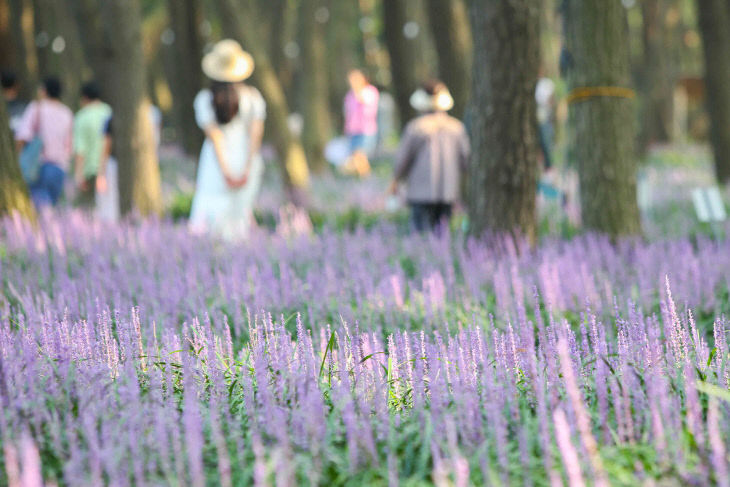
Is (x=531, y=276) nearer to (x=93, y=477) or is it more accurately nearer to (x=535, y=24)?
(x=535, y=24)

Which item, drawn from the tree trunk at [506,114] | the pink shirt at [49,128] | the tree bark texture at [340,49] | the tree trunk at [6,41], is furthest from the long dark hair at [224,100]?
the tree bark texture at [340,49]

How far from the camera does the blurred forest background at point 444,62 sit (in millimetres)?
6977

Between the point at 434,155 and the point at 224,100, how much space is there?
6.78 ft

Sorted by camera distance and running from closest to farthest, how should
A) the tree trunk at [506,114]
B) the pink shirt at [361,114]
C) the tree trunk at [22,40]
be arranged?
the tree trunk at [506,114], the pink shirt at [361,114], the tree trunk at [22,40]

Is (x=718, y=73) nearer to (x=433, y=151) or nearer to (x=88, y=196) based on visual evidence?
(x=433, y=151)

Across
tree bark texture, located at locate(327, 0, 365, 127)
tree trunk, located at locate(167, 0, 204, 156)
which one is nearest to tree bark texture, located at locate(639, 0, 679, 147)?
tree bark texture, located at locate(327, 0, 365, 127)

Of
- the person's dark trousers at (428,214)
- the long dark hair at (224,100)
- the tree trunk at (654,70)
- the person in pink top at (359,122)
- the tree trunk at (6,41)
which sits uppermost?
the tree trunk at (6,41)

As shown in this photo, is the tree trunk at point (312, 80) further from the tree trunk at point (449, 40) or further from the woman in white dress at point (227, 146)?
the woman in white dress at point (227, 146)

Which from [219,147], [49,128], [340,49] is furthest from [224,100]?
[340,49]

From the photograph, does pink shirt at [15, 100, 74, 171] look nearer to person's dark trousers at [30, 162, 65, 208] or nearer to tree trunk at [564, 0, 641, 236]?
person's dark trousers at [30, 162, 65, 208]

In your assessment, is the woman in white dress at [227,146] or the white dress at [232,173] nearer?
the woman in white dress at [227,146]

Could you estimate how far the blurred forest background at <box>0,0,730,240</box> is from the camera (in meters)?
6.98

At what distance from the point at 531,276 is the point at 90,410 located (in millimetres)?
3273

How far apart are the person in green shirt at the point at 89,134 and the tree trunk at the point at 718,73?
8.05 metres
